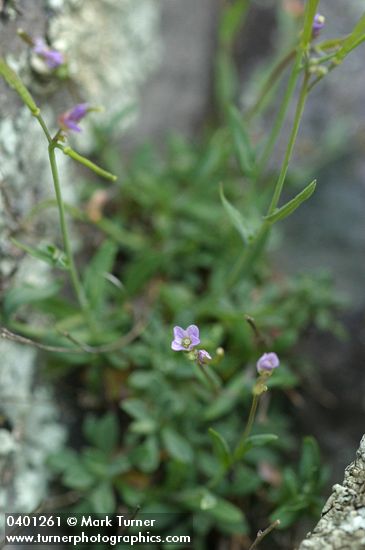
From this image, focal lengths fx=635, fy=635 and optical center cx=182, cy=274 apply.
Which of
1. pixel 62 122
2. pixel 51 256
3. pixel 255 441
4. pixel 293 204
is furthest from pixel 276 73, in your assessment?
pixel 255 441

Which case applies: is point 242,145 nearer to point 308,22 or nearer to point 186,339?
point 308,22

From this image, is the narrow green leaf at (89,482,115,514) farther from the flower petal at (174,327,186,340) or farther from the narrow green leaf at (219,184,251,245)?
the narrow green leaf at (219,184,251,245)

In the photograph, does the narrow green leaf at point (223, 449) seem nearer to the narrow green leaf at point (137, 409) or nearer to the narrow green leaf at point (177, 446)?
the narrow green leaf at point (177, 446)

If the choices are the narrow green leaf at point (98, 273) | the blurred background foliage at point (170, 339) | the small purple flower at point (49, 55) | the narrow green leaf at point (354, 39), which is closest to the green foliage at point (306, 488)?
the blurred background foliage at point (170, 339)

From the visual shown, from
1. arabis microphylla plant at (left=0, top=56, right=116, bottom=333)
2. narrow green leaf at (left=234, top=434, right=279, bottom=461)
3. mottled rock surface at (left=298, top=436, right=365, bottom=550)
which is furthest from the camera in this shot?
narrow green leaf at (left=234, top=434, right=279, bottom=461)

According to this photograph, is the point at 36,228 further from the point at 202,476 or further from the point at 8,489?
the point at 202,476

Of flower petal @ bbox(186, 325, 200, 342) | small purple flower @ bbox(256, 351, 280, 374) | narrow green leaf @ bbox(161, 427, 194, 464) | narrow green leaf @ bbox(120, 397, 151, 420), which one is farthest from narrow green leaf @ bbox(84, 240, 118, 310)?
small purple flower @ bbox(256, 351, 280, 374)
